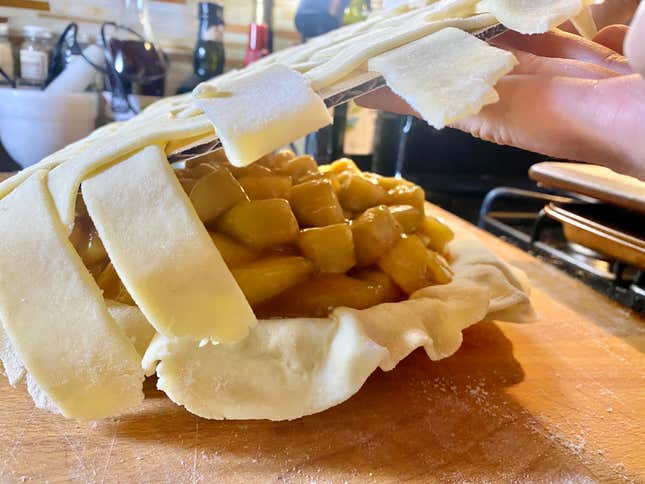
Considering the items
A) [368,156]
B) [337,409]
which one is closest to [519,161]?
[368,156]

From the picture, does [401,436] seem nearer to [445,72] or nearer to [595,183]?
[445,72]

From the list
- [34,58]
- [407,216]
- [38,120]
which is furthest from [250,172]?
[34,58]

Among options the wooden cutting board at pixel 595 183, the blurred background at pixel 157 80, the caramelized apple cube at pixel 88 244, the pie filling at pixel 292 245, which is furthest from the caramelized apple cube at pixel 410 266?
the blurred background at pixel 157 80

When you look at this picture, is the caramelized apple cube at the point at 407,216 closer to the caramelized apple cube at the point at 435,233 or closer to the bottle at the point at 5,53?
Result: the caramelized apple cube at the point at 435,233

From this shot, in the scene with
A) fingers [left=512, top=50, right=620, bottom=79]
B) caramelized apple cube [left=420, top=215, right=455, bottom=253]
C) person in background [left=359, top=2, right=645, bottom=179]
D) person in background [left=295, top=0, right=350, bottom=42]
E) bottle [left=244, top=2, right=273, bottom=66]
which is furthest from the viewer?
bottle [left=244, top=2, right=273, bottom=66]

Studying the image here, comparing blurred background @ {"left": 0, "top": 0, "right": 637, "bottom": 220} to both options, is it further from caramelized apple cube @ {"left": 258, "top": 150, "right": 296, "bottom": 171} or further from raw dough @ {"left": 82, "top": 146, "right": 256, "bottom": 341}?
raw dough @ {"left": 82, "top": 146, "right": 256, "bottom": 341}

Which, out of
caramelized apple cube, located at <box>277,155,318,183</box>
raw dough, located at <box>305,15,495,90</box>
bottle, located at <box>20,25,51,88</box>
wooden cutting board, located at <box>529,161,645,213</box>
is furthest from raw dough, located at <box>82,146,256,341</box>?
bottle, located at <box>20,25,51,88</box>
